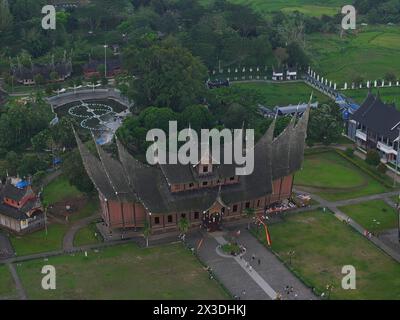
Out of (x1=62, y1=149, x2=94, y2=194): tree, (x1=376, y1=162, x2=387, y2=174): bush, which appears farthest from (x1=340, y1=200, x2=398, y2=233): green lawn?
(x1=62, y1=149, x2=94, y2=194): tree

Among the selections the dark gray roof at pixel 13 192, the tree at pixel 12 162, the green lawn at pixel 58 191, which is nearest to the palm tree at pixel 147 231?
the dark gray roof at pixel 13 192

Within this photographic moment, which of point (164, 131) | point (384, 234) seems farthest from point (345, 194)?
point (164, 131)

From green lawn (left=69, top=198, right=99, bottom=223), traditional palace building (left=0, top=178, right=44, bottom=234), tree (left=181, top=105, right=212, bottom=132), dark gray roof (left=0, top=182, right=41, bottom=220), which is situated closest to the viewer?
dark gray roof (left=0, top=182, right=41, bottom=220)

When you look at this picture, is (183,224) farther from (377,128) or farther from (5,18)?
(5,18)

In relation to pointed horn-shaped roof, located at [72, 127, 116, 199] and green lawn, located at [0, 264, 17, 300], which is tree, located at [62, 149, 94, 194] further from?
green lawn, located at [0, 264, 17, 300]

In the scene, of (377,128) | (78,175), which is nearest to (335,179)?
(377,128)

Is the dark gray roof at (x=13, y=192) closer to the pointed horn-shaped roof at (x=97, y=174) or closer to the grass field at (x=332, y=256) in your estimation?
the pointed horn-shaped roof at (x=97, y=174)
